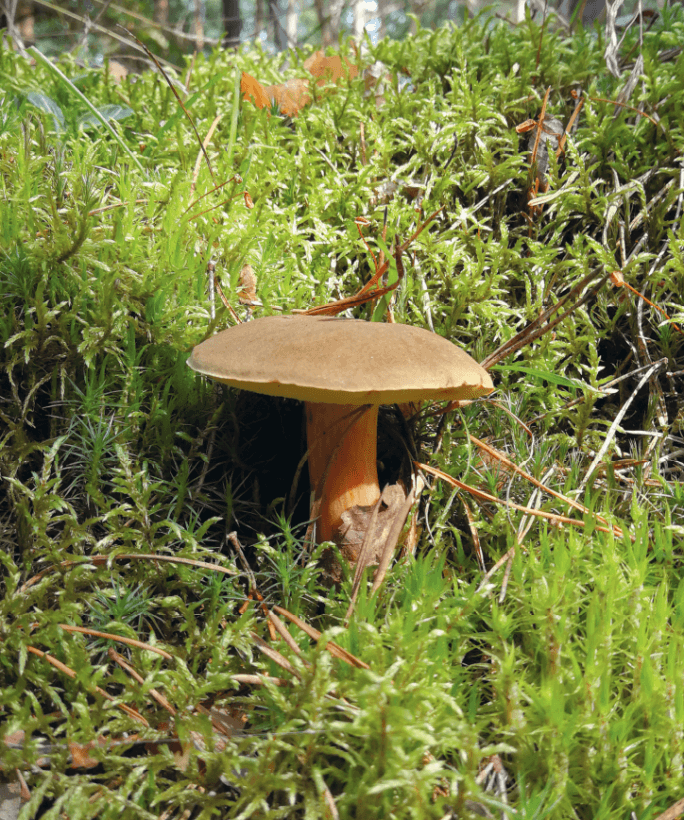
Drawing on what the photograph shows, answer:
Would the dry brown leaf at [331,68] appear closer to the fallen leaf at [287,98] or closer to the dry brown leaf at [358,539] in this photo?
the fallen leaf at [287,98]

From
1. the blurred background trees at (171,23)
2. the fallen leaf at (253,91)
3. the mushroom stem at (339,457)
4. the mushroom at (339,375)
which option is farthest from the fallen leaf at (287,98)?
the mushroom stem at (339,457)

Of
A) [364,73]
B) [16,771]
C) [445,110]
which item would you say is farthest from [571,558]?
[364,73]

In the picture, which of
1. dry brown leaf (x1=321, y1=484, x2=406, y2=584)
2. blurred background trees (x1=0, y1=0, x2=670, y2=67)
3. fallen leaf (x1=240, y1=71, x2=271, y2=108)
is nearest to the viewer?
dry brown leaf (x1=321, y1=484, x2=406, y2=584)

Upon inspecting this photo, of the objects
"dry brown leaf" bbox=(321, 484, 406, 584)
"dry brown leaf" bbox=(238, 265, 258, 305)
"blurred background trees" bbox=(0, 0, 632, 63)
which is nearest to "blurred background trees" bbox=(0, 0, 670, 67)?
"blurred background trees" bbox=(0, 0, 632, 63)

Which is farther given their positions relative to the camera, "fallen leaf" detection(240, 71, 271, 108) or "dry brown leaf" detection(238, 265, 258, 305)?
"fallen leaf" detection(240, 71, 271, 108)

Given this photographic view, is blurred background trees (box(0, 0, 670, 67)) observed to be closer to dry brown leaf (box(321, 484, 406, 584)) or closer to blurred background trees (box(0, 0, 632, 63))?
blurred background trees (box(0, 0, 632, 63))

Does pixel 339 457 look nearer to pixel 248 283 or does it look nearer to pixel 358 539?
pixel 358 539

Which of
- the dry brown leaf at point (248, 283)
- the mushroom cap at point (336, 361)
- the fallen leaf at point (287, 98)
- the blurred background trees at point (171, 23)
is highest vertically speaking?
the blurred background trees at point (171, 23)

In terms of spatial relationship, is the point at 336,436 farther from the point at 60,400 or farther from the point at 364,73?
the point at 364,73

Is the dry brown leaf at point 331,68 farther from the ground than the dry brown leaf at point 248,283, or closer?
farther from the ground
